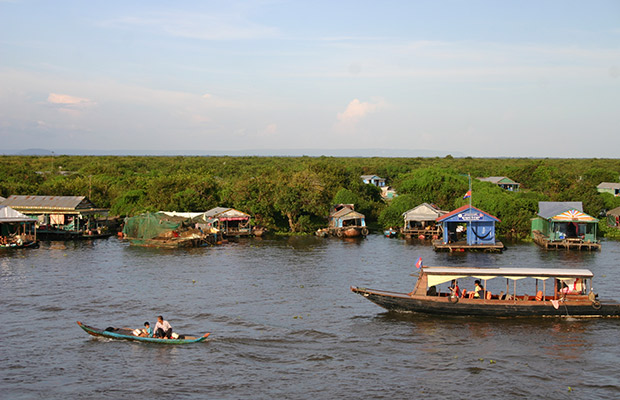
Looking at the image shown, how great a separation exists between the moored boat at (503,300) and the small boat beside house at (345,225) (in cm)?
3231

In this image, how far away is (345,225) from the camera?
6353cm

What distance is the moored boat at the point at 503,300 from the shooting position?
27188 mm

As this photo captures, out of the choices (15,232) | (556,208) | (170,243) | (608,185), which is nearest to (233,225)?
(170,243)

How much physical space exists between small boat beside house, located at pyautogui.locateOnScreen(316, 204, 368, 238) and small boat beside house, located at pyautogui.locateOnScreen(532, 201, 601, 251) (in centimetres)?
1656

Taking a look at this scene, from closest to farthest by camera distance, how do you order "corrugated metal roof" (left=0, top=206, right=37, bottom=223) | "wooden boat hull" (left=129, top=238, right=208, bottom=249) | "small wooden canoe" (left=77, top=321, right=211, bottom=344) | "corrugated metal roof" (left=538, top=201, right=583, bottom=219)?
"small wooden canoe" (left=77, top=321, right=211, bottom=344)
"corrugated metal roof" (left=0, top=206, right=37, bottom=223)
"wooden boat hull" (left=129, top=238, right=208, bottom=249)
"corrugated metal roof" (left=538, top=201, right=583, bottom=219)

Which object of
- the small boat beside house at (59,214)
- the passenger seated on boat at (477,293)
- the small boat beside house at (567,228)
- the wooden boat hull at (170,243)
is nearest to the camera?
the passenger seated on boat at (477,293)

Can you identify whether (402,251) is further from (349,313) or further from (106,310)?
(106,310)

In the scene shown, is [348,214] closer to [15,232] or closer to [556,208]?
[556,208]

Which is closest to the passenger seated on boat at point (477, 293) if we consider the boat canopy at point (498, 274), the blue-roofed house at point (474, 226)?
the boat canopy at point (498, 274)

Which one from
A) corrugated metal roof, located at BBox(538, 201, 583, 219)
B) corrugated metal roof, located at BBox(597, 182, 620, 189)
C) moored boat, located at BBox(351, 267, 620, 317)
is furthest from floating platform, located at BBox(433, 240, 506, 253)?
Answer: corrugated metal roof, located at BBox(597, 182, 620, 189)

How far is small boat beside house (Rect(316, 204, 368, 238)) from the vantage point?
6100cm


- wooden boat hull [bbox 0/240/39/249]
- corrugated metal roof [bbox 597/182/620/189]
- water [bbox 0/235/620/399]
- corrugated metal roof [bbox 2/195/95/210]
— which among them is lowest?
water [bbox 0/235/620/399]

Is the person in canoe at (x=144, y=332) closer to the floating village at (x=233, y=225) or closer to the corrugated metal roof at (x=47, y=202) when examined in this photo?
the floating village at (x=233, y=225)

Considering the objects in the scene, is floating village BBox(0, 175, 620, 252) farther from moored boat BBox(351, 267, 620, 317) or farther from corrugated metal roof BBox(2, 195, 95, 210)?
moored boat BBox(351, 267, 620, 317)
